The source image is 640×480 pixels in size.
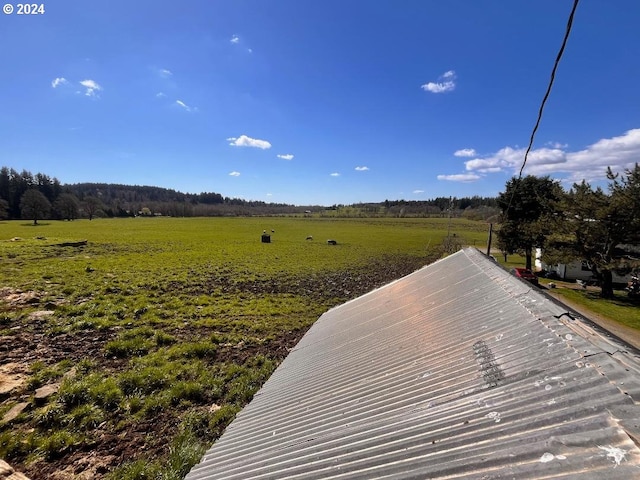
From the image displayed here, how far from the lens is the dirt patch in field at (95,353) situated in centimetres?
560

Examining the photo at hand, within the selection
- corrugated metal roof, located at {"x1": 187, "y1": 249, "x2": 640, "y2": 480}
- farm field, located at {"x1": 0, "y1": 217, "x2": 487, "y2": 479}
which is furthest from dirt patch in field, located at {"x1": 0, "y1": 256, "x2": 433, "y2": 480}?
corrugated metal roof, located at {"x1": 187, "y1": 249, "x2": 640, "y2": 480}

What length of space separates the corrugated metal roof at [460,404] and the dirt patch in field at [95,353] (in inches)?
88.2

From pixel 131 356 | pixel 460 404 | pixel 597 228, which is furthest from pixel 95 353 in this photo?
pixel 597 228

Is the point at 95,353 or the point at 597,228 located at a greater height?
the point at 597,228

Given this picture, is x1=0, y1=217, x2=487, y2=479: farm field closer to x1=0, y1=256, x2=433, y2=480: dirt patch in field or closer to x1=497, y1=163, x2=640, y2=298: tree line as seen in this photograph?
x1=0, y1=256, x2=433, y2=480: dirt patch in field

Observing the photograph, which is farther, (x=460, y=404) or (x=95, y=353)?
(x=95, y=353)

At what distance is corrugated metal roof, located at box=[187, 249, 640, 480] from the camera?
201 centimetres

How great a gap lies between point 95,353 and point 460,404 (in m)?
10.8

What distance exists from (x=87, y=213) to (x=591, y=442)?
443 feet

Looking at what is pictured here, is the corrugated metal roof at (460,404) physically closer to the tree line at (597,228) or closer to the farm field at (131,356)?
the farm field at (131,356)

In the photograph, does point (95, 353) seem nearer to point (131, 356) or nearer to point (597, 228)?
point (131, 356)

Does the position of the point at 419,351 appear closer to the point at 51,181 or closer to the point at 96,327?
the point at 96,327

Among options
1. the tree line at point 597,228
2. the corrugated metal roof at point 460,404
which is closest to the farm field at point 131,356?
the corrugated metal roof at point 460,404

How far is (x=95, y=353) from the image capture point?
948cm
